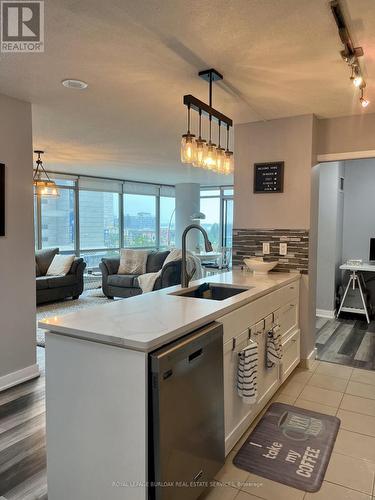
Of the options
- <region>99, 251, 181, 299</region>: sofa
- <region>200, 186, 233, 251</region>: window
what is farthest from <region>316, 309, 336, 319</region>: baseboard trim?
<region>200, 186, 233, 251</region>: window

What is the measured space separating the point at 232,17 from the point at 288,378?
111 inches

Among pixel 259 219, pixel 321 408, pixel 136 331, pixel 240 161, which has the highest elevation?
pixel 240 161

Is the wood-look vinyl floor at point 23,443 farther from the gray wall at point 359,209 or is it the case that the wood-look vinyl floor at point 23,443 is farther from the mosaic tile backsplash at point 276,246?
the gray wall at point 359,209

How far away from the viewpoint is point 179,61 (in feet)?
7.19

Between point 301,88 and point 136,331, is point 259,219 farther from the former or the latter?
point 136,331

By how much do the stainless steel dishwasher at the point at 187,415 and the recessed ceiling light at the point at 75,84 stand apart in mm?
1958

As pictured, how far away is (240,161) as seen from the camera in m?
3.69

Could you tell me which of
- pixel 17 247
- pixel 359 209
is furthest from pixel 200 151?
pixel 359 209

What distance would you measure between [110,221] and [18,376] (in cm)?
578

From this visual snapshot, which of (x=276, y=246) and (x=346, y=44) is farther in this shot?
(x=276, y=246)

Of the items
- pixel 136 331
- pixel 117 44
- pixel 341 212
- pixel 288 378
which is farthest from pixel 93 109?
pixel 341 212

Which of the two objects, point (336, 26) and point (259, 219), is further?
point (259, 219)

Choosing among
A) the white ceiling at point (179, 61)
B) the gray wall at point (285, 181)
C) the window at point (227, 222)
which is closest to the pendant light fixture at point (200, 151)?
the white ceiling at point (179, 61)

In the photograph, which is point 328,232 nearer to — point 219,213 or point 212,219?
point 219,213
